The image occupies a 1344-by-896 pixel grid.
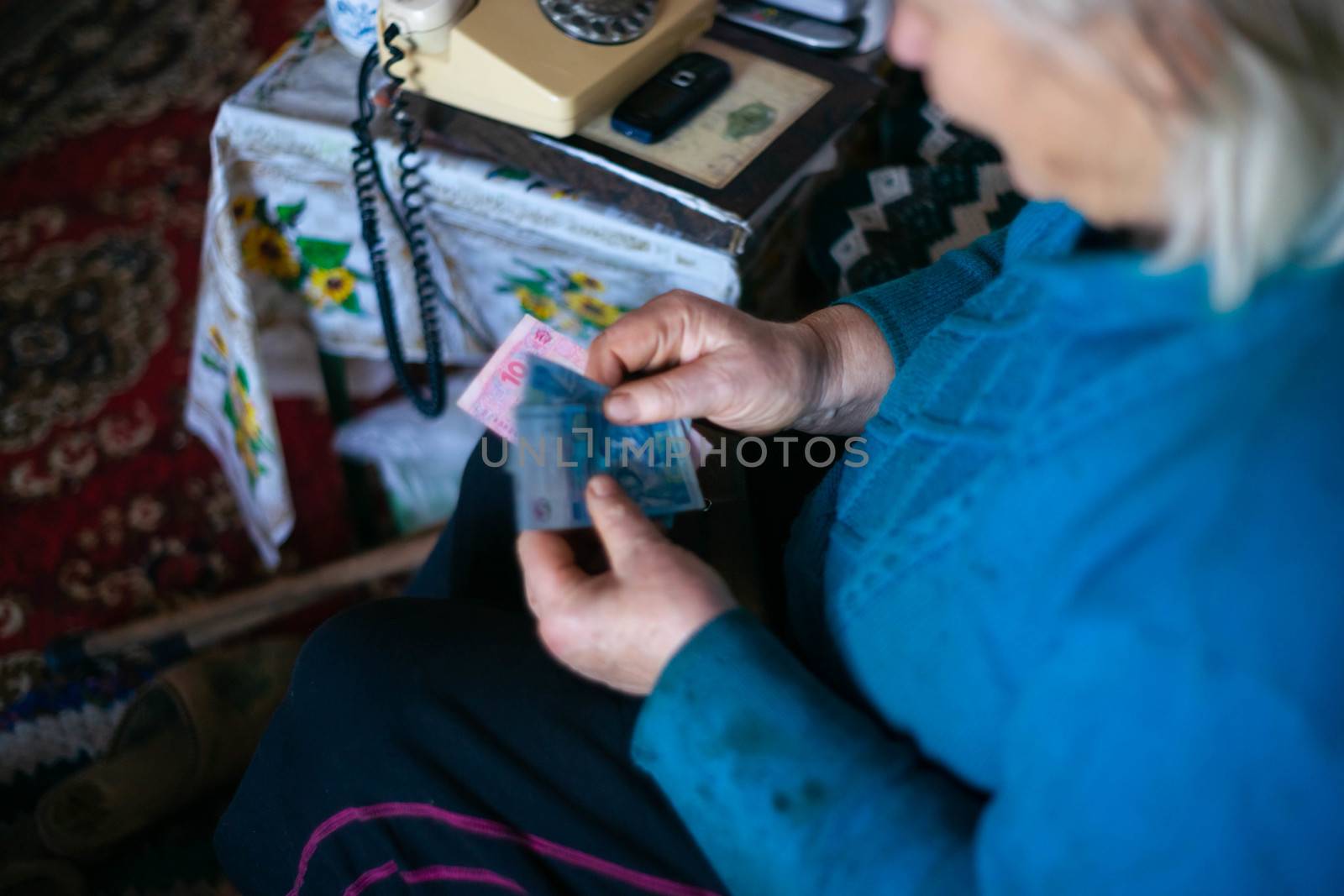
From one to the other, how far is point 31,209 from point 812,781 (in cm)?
182

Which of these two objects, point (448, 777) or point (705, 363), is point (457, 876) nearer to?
point (448, 777)

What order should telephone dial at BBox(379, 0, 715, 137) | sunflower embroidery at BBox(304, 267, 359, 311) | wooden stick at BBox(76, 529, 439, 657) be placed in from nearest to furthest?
telephone dial at BBox(379, 0, 715, 137), sunflower embroidery at BBox(304, 267, 359, 311), wooden stick at BBox(76, 529, 439, 657)

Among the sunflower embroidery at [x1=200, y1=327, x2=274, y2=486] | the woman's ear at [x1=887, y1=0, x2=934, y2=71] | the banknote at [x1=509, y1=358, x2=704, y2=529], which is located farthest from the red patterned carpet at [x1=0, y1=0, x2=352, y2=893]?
the woman's ear at [x1=887, y1=0, x2=934, y2=71]

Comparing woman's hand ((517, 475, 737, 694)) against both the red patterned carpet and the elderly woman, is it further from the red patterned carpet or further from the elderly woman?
the red patterned carpet

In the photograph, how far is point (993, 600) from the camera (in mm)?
531

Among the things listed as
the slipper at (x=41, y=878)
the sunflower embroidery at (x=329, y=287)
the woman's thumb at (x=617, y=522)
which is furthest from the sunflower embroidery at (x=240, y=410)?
the woman's thumb at (x=617, y=522)

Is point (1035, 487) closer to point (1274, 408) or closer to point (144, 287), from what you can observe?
point (1274, 408)

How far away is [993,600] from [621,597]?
236 millimetres

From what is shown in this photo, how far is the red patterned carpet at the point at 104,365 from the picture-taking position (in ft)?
4.45

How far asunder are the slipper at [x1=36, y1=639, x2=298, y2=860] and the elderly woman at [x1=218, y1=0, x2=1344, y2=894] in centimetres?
37

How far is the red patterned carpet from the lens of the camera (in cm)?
136

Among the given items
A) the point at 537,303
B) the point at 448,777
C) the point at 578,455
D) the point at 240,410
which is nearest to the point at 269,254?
the point at 240,410

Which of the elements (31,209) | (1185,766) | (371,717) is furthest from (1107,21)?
(31,209)

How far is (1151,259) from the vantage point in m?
0.47
